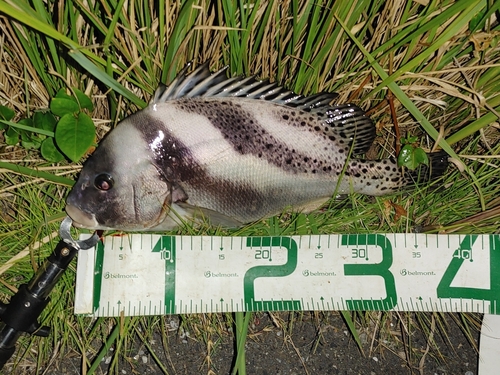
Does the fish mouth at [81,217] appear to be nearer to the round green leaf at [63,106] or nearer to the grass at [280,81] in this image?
the grass at [280,81]

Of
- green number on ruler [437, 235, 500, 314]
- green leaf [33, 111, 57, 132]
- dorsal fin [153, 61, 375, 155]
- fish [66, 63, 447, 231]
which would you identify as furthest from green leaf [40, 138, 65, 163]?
green number on ruler [437, 235, 500, 314]

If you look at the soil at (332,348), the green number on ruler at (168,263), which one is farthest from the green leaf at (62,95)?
the soil at (332,348)

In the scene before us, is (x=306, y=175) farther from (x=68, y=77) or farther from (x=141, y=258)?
(x=68, y=77)

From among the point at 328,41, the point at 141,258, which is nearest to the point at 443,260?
the point at 328,41

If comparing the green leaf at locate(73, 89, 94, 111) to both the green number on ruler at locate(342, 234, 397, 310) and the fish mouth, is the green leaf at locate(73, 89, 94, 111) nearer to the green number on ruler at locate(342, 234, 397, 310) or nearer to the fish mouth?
the fish mouth

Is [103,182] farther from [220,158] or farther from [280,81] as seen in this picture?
[280,81]

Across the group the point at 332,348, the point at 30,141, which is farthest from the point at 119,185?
the point at 332,348
